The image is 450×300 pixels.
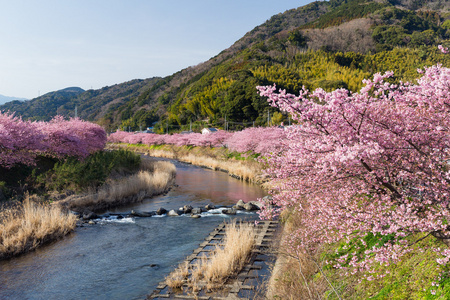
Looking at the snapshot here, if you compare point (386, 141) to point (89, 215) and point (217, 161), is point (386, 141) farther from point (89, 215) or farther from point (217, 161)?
point (217, 161)

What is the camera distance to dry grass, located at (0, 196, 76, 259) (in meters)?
11.1

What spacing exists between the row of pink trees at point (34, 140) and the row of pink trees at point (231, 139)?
14677 mm

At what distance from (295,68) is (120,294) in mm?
112396

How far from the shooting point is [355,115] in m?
4.77

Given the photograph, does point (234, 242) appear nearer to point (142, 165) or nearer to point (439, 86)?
point (439, 86)

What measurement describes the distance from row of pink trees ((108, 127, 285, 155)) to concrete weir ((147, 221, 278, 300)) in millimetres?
3541

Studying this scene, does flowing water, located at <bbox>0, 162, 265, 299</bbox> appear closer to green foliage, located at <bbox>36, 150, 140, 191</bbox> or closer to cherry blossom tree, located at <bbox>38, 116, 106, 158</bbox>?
green foliage, located at <bbox>36, 150, 140, 191</bbox>

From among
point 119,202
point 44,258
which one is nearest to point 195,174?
point 119,202

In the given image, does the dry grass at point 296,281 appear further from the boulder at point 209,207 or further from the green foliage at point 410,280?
the boulder at point 209,207

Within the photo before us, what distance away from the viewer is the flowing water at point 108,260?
→ 8828 millimetres

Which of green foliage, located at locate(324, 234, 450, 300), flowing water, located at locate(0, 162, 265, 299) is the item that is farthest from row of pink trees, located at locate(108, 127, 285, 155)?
flowing water, located at locate(0, 162, 265, 299)

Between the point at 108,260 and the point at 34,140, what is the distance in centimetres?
1214

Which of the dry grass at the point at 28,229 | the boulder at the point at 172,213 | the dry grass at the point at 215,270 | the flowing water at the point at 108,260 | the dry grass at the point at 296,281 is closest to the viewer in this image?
the dry grass at the point at 296,281

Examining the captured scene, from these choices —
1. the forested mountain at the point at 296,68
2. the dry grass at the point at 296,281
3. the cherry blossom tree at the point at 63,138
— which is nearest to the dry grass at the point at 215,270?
the dry grass at the point at 296,281
